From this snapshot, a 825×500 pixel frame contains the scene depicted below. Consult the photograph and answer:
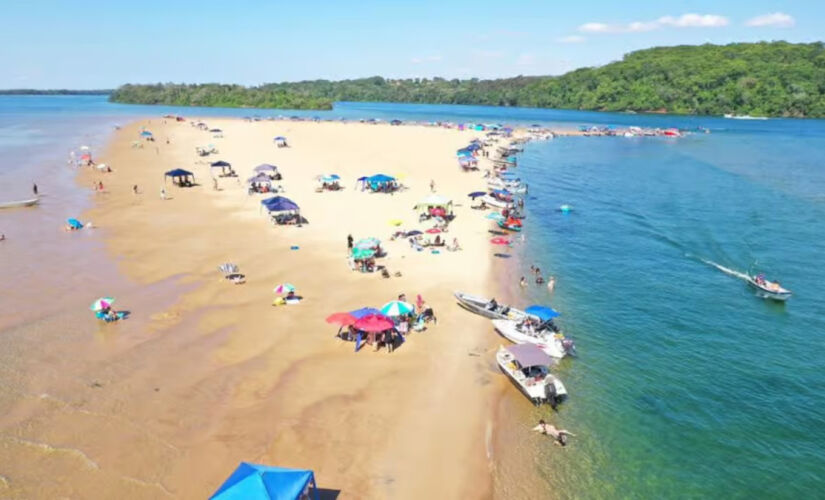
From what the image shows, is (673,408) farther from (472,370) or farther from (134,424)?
(134,424)

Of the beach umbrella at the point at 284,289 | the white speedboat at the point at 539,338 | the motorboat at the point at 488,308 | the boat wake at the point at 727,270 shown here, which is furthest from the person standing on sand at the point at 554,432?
A: the boat wake at the point at 727,270

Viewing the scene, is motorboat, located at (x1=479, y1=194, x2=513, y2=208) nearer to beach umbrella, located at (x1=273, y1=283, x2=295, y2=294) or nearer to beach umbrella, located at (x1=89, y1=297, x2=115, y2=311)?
beach umbrella, located at (x1=273, y1=283, x2=295, y2=294)

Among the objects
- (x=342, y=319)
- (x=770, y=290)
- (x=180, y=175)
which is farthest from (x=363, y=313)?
(x=180, y=175)

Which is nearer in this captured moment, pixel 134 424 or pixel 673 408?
pixel 134 424

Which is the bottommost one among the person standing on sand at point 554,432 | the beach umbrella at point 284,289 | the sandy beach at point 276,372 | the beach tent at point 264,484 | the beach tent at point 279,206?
the person standing on sand at point 554,432

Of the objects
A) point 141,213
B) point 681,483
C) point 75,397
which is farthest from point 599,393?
point 141,213

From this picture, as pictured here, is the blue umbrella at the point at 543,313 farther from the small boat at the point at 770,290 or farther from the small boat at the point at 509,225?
the small boat at the point at 509,225

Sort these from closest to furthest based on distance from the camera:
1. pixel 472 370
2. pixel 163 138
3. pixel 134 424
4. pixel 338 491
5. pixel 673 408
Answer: pixel 338 491, pixel 134 424, pixel 673 408, pixel 472 370, pixel 163 138
